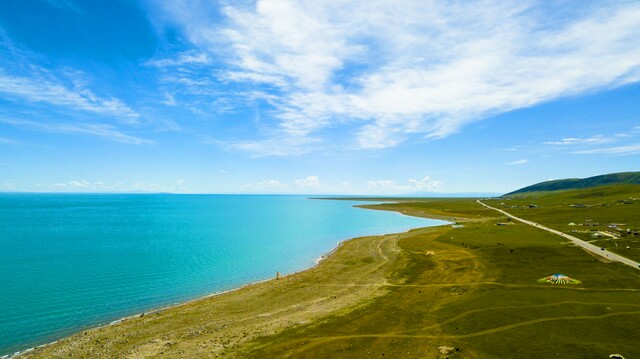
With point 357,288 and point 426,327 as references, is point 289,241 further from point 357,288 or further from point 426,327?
point 426,327

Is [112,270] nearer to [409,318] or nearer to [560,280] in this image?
[409,318]

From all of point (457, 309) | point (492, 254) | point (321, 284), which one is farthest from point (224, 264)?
point (492, 254)

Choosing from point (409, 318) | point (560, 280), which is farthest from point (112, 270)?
point (560, 280)

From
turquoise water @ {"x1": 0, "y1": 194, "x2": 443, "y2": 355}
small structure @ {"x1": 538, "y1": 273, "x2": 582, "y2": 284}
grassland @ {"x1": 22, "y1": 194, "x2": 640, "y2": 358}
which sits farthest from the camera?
small structure @ {"x1": 538, "y1": 273, "x2": 582, "y2": 284}

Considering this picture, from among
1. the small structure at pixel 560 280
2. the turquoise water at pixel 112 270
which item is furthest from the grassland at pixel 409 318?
the turquoise water at pixel 112 270

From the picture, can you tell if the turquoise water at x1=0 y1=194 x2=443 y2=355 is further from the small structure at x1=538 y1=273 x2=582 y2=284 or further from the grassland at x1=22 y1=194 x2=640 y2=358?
the small structure at x1=538 y1=273 x2=582 y2=284

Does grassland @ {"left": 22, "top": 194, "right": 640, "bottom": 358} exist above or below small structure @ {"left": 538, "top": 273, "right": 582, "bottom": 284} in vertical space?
below

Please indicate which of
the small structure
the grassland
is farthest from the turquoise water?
the small structure

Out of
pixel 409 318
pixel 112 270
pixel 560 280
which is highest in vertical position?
pixel 560 280

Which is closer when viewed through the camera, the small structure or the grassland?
the grassland
